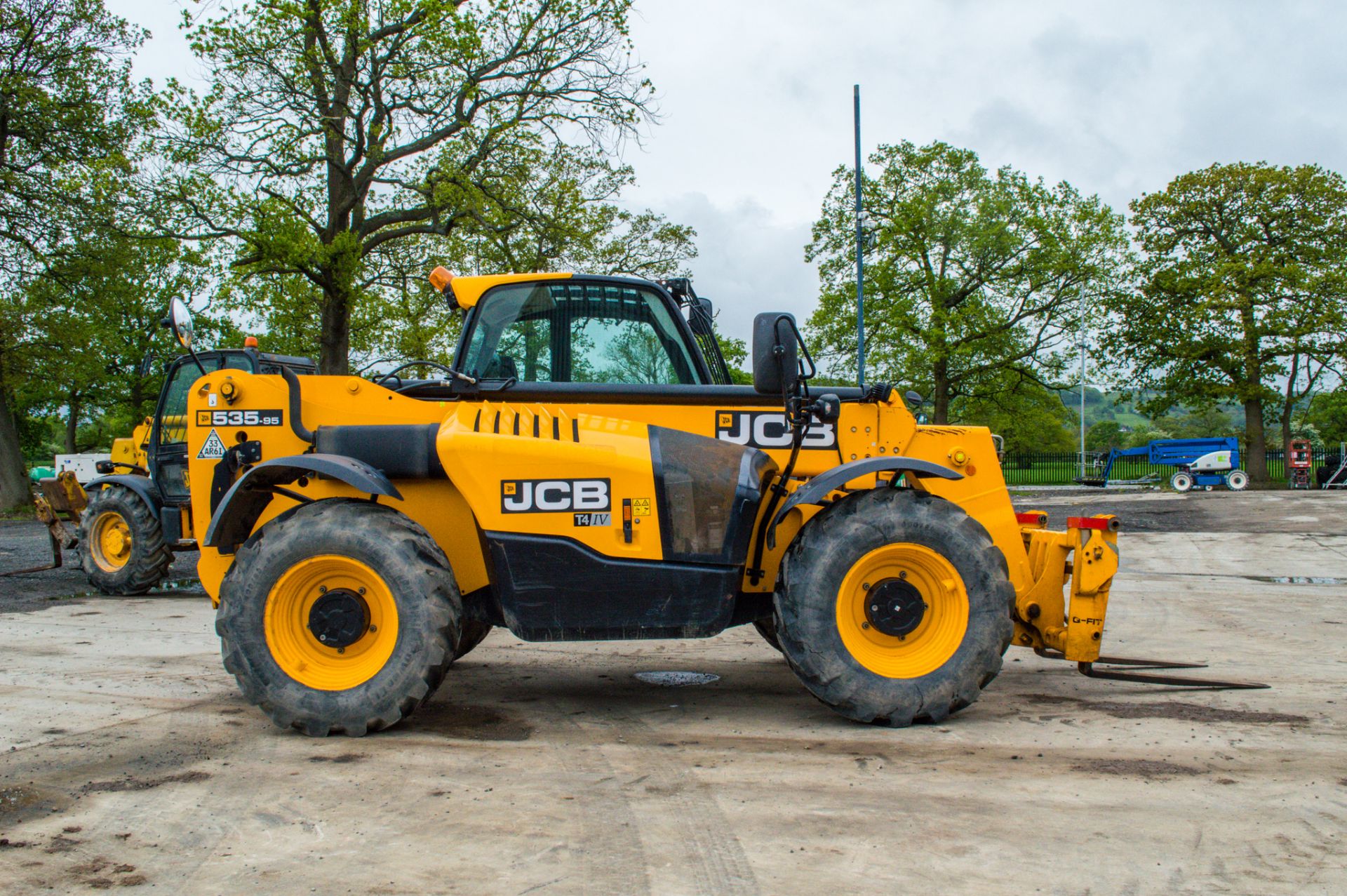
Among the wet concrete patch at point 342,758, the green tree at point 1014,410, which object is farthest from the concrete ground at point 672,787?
the green tree at point 1014,410

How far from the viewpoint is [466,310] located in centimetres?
603

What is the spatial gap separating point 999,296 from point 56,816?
1451 inches

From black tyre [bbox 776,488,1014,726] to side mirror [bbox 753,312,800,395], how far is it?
0.73 metres

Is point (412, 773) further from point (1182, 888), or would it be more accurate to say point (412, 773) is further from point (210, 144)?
point (210, 144)

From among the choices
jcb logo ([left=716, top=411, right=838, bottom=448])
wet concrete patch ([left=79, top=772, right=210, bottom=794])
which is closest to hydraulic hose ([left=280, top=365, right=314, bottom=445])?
wet concrete patch ([left=79, top=772, right=210, bottom=794])

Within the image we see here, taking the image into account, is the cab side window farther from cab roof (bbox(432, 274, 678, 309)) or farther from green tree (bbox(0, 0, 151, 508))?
green tree (bbox(0, 0, 151, 508))

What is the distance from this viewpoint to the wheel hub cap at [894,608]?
503cm

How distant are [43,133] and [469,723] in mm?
26781

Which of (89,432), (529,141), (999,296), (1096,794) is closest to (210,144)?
(529,141)

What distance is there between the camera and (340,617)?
4988mm

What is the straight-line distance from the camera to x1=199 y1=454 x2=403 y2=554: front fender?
500 centimetres

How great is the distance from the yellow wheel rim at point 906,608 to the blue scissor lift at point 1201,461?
1195 inches

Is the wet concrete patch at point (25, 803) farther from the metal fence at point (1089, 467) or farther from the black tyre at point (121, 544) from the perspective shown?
the metal fence at point (1089, 467)

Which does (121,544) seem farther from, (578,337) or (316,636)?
(578,337)
